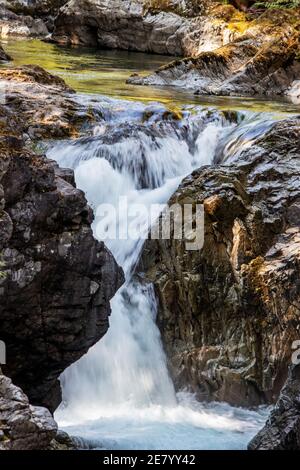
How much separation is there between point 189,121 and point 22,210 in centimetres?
579

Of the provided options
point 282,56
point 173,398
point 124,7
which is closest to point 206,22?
point 124,7

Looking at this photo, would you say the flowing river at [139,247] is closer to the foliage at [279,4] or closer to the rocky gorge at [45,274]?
the rocky gorge at [45,274]

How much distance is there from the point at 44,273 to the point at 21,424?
201cm

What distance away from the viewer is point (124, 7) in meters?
25.8

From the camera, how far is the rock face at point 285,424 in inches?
217

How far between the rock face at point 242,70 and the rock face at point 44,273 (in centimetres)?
976

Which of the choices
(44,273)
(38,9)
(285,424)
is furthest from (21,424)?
(38,9)

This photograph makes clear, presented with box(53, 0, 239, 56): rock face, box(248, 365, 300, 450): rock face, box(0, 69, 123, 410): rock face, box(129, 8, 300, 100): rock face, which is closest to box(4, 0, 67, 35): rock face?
box(53, 0, 239, 56): rock face

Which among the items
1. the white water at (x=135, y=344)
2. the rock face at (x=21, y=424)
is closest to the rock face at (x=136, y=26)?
the white water at (x=135, y=344)

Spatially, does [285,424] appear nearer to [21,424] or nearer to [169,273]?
[21,424]

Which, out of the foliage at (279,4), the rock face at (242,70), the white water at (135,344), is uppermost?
the foliage at (279,4)

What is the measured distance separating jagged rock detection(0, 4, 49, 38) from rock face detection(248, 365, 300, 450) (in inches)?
975

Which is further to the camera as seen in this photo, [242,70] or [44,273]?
[242,70]

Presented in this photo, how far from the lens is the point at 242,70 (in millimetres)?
16938
